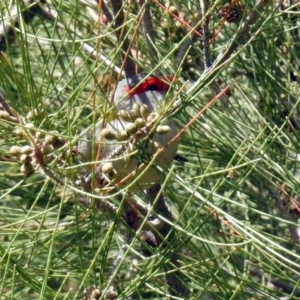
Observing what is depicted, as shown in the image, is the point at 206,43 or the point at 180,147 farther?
the point at 180,147

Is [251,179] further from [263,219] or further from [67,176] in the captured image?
[67,176]

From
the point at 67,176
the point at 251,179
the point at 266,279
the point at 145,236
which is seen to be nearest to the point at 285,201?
the point at 251,179

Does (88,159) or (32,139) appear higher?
(32,139)

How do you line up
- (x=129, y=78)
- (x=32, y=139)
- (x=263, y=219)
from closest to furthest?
(x=32, y=139) < (x=129, y=78) < (x=263, y=219)

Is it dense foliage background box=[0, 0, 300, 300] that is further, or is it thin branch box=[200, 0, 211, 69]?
thin branch box=[200, 0, 211, 69]

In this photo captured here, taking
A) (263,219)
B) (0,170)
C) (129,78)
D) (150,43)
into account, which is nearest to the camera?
(150,43)

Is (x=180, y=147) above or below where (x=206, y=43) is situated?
below

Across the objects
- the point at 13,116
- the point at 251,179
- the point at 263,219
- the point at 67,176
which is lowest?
the point at 263,219

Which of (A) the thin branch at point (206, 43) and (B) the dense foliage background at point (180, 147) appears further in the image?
(A) the thin branch at point (206, 43)
